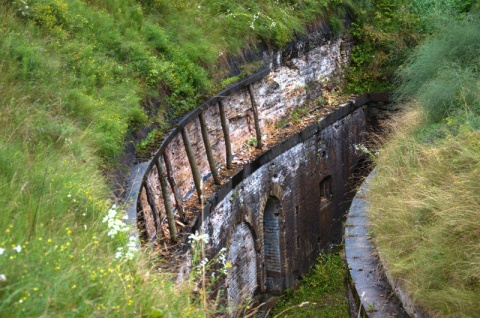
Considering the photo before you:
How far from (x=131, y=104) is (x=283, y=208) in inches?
201

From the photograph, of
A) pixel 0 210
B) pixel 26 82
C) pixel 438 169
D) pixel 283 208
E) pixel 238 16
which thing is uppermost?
pixel 238 16

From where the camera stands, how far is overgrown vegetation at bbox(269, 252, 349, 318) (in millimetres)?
10775

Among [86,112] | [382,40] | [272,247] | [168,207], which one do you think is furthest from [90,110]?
[382,40]

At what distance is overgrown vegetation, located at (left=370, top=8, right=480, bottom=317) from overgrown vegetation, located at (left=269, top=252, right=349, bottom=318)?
3.12 metres

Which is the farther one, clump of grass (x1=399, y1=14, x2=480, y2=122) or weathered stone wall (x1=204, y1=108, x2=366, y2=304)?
weathered stone wall (x1=204, y1=108, x2=366, y2=304)

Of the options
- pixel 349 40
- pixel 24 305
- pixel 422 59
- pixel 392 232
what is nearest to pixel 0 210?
pixel 24 305

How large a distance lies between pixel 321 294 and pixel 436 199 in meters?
6.00

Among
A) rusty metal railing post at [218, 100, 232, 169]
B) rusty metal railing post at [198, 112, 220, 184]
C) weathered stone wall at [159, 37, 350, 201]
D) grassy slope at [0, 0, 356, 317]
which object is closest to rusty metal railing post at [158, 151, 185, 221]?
weathered stone wall at [159, 37, 350, 201]

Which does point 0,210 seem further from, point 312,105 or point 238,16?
point 312,105

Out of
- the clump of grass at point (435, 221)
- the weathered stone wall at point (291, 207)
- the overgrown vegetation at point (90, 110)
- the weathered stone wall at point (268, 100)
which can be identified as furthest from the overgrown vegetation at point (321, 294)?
the overgrown vegetation at point (90, 110)

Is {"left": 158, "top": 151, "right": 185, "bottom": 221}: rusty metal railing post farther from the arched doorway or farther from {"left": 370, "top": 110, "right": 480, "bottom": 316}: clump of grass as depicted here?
the arched doorway

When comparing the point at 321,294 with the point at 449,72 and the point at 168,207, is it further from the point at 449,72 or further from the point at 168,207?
the point at 168,207

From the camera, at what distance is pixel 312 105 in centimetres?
1390

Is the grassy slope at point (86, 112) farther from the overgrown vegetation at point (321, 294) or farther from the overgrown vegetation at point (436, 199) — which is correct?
the overgrown vegetation at point (321, 294)
